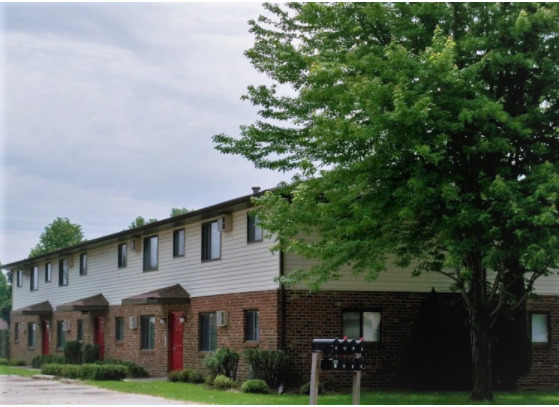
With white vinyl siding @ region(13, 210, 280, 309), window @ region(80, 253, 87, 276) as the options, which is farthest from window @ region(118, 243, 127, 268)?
window @ region(80, 253, 87, 276)

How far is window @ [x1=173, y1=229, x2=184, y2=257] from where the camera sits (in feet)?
108

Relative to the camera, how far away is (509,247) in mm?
20031

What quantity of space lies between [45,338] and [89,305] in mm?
10861

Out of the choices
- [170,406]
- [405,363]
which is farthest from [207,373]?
[170,406]

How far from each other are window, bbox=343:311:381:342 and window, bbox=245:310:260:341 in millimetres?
2682

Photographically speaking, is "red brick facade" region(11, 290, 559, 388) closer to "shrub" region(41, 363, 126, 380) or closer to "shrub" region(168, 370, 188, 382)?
"shrub" region(168, 370, 188, 382)

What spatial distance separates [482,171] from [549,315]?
10.2 metres

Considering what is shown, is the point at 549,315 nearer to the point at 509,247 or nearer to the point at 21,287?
the point at 509,247

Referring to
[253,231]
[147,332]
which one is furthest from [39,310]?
[253,231]

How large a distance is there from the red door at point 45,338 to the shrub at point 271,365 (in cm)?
2491

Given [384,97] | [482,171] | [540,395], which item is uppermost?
[384,97]

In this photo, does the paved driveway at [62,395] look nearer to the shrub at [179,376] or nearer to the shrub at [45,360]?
the shrub at [179,376]

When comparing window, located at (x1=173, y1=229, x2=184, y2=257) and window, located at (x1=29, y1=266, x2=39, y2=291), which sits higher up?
window, located at (x1=173, y1=229, x2=184, y2=257)

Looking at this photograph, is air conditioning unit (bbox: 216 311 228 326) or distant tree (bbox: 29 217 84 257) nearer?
air conditioning unit (bbox: 216 311 228 326)
